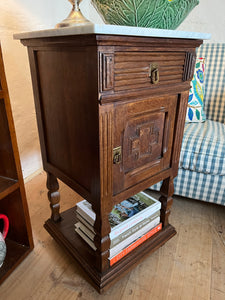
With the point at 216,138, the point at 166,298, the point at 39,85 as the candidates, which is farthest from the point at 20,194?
the point at 216,138

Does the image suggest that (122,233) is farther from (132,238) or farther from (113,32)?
(113,32)

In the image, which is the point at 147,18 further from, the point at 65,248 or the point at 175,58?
the point at 65,248

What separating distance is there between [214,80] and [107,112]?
1241mm

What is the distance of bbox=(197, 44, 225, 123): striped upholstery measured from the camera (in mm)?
1510

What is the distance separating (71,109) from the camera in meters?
0.69

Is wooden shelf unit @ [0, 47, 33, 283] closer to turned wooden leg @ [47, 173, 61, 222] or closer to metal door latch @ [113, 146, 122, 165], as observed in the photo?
turned wooden leg @ [47, 173, 61, 222]

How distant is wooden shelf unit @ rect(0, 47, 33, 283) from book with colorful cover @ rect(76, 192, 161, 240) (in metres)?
0.25

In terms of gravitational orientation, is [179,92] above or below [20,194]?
above

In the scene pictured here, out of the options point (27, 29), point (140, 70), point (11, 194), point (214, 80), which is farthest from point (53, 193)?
point (214, 80)

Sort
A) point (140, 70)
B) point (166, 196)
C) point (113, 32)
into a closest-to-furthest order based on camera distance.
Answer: point (113, 32)
point (140, 70)
point (166, 196)

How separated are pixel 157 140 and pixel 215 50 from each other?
3.58 ft

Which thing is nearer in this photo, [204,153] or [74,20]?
[74,20]

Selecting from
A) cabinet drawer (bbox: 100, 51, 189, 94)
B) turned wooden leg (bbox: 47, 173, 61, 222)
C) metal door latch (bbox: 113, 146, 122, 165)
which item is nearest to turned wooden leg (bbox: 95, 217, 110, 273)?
metal door latch (bbox: 113, 146, 122, 165)

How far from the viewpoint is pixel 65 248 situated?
0.97 m
